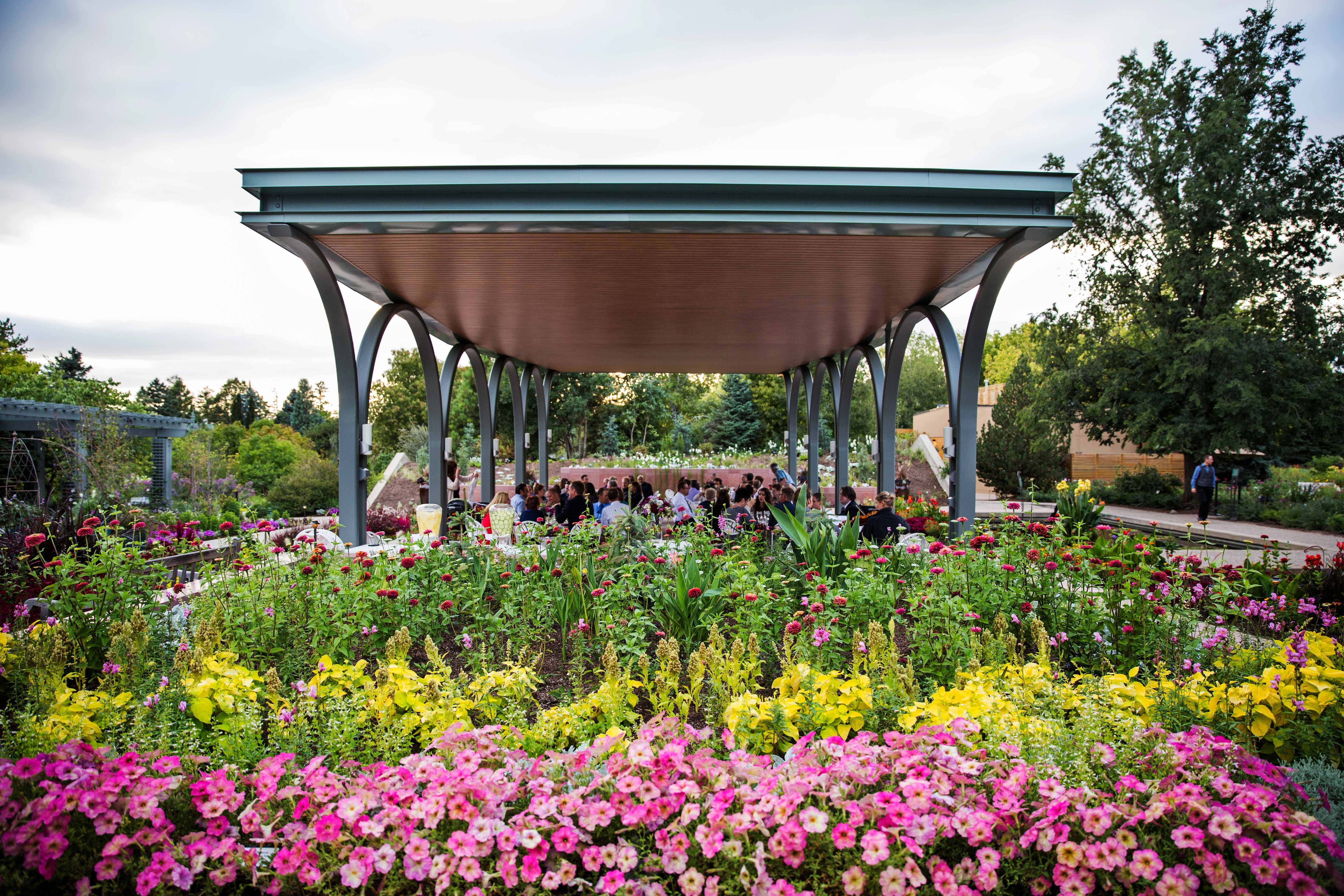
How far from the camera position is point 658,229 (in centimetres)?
590

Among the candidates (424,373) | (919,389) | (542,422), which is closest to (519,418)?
(542,422)

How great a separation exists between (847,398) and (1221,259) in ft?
36.6

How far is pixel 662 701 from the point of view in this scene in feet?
8.86

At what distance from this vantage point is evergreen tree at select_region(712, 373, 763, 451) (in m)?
34.3

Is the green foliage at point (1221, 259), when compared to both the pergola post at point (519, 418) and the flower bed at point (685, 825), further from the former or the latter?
the flower bed at point (685, 825)

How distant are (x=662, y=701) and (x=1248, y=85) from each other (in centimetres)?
2265

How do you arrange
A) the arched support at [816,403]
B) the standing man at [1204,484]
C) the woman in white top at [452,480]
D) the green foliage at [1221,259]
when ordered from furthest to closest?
the green foliage at [1221,259] → the arched support at [816,403] → the standing man at [1204,484] → the woman in white top at [452,480]

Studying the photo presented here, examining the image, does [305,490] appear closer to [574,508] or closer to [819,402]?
[574,508]

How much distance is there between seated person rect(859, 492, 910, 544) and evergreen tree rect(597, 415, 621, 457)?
20764 millimetres

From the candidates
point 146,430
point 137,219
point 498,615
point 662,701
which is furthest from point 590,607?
point 146,430

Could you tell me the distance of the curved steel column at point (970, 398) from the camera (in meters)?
7.02

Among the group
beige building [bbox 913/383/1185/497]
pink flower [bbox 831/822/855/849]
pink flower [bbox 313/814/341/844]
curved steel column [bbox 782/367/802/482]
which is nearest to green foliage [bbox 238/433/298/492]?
curved steel column [bbox 782/367/802/482]

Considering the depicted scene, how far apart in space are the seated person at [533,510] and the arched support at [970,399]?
4.71 m

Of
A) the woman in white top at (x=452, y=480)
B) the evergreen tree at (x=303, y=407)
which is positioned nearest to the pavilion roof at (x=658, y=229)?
the woman in white top at (x=452, y=480)
